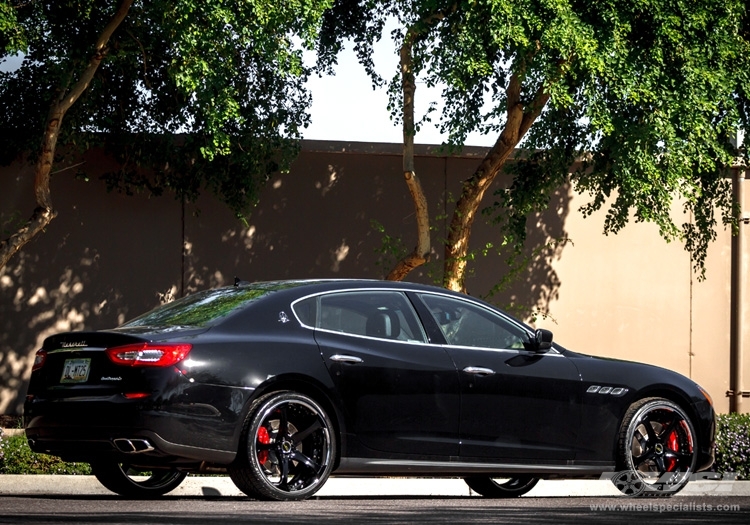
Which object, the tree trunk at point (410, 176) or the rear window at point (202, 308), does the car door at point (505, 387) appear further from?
the tree trunk at point (410, 176)

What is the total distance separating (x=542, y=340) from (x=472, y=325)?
0.56m

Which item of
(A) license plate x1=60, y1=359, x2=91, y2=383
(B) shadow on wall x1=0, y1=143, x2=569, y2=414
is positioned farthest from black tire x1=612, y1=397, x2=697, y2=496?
(B) shadow on wall x1=0, y1=143, x2=569, y2=414

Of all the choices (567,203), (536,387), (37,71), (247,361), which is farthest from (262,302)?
(567,203)

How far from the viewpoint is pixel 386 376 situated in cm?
914

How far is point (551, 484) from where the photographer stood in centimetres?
1185

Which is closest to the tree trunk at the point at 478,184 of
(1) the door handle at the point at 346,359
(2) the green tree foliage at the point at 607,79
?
(2) the green tree foliage at the point at 607,79

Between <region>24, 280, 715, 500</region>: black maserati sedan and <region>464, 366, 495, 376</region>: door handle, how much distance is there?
2 centimetres

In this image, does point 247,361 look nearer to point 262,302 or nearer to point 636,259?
point 262,302

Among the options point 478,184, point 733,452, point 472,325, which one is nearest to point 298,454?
point 472,325

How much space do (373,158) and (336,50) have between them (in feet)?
5.78

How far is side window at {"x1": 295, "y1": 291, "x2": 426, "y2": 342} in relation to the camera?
9.25 meters

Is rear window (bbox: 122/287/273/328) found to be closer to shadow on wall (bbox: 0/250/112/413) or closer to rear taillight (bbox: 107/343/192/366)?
rear taillight (bbox: 107/343/192/366)

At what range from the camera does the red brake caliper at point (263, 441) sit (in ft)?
28.4

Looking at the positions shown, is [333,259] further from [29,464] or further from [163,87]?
[29,464]
